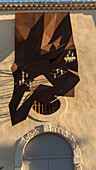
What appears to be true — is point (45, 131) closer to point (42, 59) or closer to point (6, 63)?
point (42, 59)

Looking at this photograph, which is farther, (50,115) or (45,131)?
(50,115)

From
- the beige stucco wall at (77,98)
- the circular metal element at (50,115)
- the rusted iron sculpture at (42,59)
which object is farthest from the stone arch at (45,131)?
the rusted iron sculpture at (42,59)

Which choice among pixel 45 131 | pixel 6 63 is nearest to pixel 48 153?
pixel 45 131

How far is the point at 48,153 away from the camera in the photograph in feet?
49.0

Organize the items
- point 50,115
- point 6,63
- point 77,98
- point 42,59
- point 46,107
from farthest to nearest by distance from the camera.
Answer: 1. point 6,63
2. point 46,107
3. point 77,98
4. point 50,115
5. point 42,59

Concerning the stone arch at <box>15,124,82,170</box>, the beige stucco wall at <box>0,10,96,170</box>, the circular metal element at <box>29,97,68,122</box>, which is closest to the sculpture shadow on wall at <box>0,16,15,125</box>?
the beige stucco wall at <box>0,10,96,170</box>

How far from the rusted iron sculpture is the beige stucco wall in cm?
108

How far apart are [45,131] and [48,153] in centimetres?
114

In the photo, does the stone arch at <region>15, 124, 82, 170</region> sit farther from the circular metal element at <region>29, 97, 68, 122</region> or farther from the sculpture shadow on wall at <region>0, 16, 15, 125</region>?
the sculpture shadow on wall at <region>0, 16, 15, 125</region>

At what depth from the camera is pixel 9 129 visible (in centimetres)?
1534

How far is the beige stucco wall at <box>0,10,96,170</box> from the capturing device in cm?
1495

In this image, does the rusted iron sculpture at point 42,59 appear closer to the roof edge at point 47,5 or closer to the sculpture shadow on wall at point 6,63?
the sculpture shadow on wall at point 6,63

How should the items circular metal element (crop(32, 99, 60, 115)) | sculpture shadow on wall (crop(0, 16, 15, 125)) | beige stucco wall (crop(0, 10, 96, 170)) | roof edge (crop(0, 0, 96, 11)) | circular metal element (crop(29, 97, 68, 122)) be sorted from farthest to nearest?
roof edge (crop(0, 0, 96, 11)), circular metal element (crop(32, 99, 60, 115)), sculpture shadow on wall (crop(0, 16, 15, 125)), circular metal element (crop(29, 97, 68, 122)), beige stucco wall (crop(0, 10, 96, 170))

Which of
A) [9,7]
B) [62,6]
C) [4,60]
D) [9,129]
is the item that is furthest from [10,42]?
[9,129]
